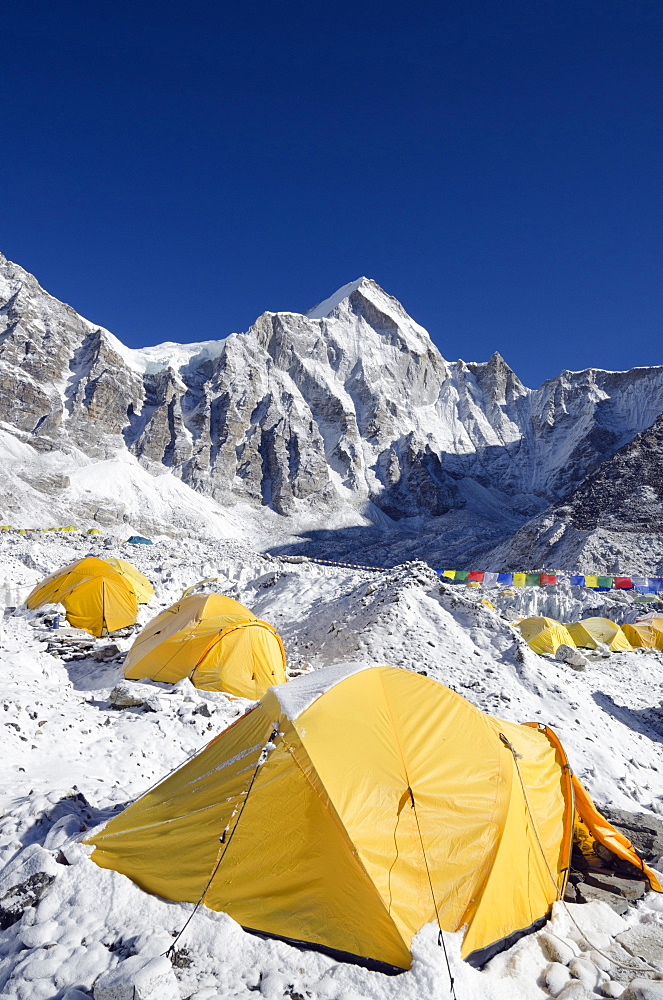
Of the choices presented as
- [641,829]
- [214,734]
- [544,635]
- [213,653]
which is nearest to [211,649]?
[213,653]

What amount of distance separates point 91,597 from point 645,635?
24204 millimetres

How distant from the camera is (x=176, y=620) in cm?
1162

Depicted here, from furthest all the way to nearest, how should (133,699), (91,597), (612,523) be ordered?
1. (612,523)
2. (91,597)
3. (133,699)

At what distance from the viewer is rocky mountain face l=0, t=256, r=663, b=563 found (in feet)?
294

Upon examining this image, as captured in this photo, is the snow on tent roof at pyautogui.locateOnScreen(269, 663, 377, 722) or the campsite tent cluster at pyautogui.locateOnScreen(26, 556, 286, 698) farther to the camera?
the campsite tent cluster at pyautogui.locateOnScreen(26, 556, 286, 698)

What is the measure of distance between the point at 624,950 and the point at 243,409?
340 ft

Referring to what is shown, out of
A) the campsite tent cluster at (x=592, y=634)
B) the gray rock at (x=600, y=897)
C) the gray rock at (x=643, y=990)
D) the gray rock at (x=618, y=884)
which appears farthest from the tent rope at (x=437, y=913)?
the campsite tent cluster at (x=592, y=634)

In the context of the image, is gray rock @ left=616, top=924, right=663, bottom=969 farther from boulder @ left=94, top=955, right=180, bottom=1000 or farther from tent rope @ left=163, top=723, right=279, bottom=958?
boulder @ left=94, top=955, right=180, bottom=1000

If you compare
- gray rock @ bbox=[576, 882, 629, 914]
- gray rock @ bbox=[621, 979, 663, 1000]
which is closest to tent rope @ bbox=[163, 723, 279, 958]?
gray rock @ bbox=[621, 979, 663, 1000]

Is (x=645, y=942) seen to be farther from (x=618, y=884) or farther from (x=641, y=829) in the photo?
(x=641, y=829)

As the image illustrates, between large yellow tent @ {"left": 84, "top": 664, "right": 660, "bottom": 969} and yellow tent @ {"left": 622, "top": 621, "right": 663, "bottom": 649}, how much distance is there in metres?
21.2

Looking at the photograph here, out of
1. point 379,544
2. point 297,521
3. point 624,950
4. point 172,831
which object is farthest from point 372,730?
point 297,521

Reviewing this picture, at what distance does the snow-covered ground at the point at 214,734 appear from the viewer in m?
3.51

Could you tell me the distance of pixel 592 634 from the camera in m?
22.4
